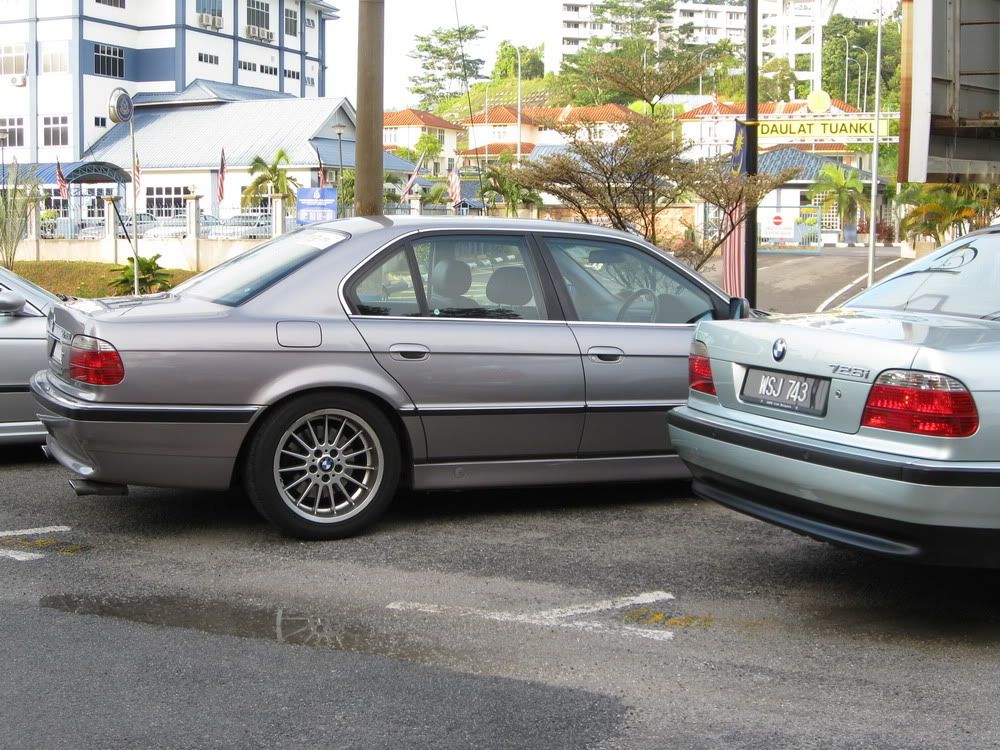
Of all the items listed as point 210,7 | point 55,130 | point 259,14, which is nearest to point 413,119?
point 259,14

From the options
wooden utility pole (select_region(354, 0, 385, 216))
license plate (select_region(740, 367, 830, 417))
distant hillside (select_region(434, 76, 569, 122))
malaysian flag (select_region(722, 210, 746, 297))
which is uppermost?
distant hillside (select_region(434, 76, 569, 122))

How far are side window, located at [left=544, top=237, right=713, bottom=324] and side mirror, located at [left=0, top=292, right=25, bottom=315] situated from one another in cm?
351

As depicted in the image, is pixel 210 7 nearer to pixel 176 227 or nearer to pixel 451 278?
pixel 176 227

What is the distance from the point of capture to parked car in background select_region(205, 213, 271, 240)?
129ft

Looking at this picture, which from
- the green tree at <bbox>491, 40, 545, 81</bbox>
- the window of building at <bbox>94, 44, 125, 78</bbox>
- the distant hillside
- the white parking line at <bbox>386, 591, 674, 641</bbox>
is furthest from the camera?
the green tree at <bbox>491, 40, 545, 81</bbox>

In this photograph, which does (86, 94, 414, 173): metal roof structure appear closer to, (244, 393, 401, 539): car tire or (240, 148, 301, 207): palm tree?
(240, 148, 301, 207): palm tree

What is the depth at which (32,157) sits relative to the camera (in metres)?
67.4

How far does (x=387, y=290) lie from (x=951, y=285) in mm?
2670

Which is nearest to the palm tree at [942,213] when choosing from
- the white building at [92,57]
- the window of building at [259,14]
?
the white building at [92,57]

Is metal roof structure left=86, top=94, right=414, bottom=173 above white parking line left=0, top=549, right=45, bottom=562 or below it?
above

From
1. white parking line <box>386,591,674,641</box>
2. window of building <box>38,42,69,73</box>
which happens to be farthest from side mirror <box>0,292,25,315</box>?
window of building <box>38,42,69,73</box>

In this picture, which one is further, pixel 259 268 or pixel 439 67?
pixel 439 67

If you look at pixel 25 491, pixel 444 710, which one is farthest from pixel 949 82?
pixel 444 710

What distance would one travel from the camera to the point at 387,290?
6344mm
